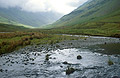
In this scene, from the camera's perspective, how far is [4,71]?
60.6 feet

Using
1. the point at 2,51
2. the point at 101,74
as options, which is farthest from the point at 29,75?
the point at 2,51

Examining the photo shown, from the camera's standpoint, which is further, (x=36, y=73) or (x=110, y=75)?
(x=36, y=73)

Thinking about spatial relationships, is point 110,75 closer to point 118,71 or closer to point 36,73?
point 118,71

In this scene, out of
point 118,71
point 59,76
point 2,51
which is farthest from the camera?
point 2,51

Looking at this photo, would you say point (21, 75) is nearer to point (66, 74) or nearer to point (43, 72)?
point (43, 72)

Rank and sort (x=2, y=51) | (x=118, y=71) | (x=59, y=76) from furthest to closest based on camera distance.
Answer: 1. (x=2, y=51)
2. (x=118, y=71)
3. (x=59, y=76)

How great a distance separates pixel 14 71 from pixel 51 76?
20.0 ft

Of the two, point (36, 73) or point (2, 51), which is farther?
point (2, 51)

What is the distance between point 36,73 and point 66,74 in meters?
4.37

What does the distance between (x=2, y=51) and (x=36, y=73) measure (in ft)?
59.5

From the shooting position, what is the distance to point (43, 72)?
17984 millimetres

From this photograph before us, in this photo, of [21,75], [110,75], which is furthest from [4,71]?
[110,75]

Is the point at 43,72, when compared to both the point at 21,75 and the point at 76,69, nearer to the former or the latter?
the point at 21,75

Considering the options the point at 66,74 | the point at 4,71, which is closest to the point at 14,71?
the point at 4,71
